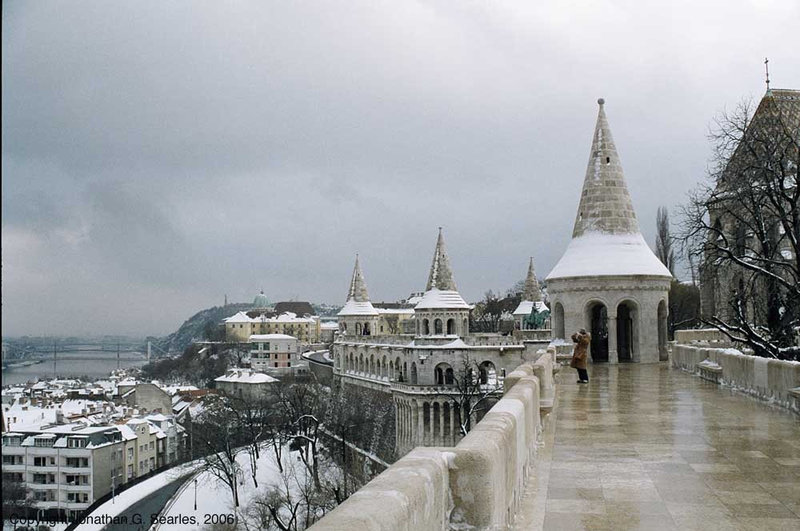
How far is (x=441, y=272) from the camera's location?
170 feet

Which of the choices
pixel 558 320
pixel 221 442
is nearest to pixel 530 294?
pixel 221 442

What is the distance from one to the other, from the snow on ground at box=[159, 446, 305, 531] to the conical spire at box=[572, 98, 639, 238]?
23.9 meters

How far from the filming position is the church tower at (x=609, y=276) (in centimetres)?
2044

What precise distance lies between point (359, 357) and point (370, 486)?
60861 millimetres

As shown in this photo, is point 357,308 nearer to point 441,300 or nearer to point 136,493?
point 441,300

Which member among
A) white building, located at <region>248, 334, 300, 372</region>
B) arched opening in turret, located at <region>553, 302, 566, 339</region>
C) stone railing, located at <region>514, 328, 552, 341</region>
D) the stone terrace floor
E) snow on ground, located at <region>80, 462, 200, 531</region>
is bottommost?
snow on ground, located at <region>80, 462, 200, 531</region>

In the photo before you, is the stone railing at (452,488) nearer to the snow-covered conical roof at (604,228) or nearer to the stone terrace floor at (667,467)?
the stone terrace floor at (667,467)

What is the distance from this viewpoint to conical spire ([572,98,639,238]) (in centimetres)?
2208

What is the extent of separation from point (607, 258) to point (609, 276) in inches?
30.1

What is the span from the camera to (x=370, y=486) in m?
2.34

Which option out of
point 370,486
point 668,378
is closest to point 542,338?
point 668,378

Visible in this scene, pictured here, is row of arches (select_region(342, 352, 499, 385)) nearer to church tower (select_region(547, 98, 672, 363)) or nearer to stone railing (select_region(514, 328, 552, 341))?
stone railing (select_region(514, 328, 552, 341))

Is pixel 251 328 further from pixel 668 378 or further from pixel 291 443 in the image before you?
pixel 668 378

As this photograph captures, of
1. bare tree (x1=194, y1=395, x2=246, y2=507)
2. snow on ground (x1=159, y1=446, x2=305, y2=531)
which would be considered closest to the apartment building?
bare tree (x1=194, y1=395, x2=246, y2=507)
